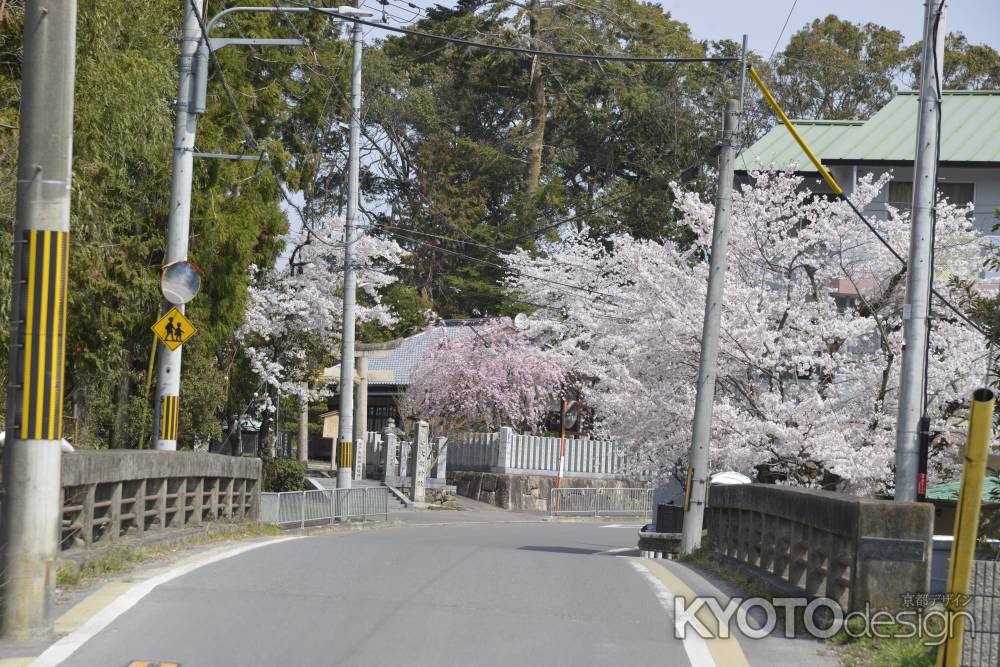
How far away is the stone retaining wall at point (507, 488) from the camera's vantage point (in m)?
41.9

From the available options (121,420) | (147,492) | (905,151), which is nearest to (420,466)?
(121,420)

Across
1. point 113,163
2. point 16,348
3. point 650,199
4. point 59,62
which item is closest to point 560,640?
point 16,348

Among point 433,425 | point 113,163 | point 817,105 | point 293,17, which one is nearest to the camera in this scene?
point 113,163

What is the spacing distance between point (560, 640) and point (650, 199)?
148ft

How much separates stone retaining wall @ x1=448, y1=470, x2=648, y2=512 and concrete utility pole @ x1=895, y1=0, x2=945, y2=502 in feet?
94.2

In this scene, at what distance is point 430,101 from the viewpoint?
5525 cm

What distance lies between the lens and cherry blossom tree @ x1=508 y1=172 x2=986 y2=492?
2402cm

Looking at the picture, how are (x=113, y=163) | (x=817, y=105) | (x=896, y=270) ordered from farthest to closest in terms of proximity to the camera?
(x=817, y=105)
(x=896, y=270)
(x=113, y=163)

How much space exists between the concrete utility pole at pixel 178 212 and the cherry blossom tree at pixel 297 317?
18.7 metres

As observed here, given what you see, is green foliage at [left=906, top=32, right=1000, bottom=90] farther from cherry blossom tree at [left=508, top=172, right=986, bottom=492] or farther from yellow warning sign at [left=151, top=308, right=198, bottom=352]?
yellow warning sign at [left=151, top=308, right=198, bottom=352]

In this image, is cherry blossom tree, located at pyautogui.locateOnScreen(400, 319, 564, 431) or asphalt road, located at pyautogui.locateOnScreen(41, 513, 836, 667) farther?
cherry blossom tree, located at pyautogui.locateOnScreen(400, 319, 564, 431)

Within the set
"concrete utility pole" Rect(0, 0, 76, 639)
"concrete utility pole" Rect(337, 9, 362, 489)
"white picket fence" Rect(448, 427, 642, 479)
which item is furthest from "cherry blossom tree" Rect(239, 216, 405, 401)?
"concrete utility pole" Rect(0, 0, 76, 639)

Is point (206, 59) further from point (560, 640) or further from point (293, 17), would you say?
point (293, 17)
